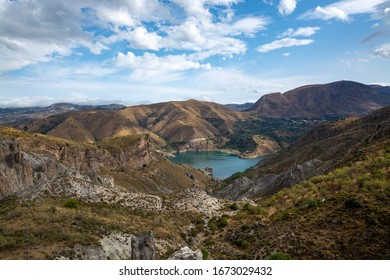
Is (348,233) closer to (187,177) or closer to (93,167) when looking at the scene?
(93,167)

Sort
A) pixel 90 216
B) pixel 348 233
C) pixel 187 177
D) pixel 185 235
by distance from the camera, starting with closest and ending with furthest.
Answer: pixel 348 233 → pixel 90 216 → pixel 185 235 → pixel 187 177

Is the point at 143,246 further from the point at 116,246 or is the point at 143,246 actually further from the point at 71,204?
the point at 71,204

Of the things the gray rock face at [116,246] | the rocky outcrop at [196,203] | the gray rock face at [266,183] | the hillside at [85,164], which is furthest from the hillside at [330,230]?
→ the gray rock face at [266,183]

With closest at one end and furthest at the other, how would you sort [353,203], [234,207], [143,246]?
[143,246] < [353,203] < [234,207]

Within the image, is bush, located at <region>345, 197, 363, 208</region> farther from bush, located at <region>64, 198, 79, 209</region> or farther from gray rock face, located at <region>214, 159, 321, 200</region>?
gray rock face, located at <region>214, 159, 321, 200</region>

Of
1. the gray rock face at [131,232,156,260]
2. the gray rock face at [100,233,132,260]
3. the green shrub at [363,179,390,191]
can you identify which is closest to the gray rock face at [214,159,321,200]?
the green shrub at [363,179,390,191]

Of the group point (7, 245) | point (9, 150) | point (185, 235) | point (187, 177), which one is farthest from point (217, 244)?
point (187, 177)

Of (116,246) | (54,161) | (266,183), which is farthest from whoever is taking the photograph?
(266,183)

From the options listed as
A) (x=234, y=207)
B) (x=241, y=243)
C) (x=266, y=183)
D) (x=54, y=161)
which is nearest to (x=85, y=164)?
(x=54, y=161)

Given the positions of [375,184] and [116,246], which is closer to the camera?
[116,246]
